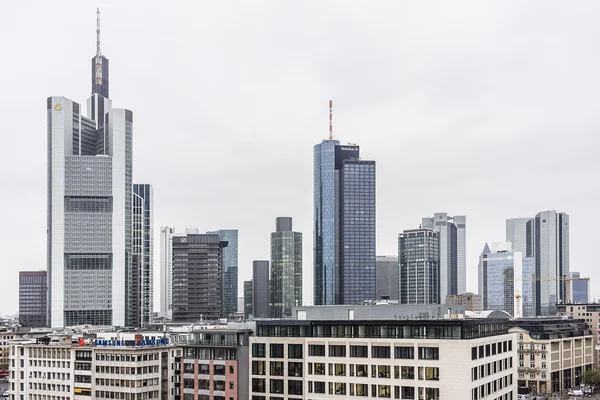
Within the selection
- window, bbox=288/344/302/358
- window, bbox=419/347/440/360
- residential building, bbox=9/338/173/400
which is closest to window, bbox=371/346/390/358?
window, bbox=419/347/440/360

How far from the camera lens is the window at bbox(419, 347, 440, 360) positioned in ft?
435

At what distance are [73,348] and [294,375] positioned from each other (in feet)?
251

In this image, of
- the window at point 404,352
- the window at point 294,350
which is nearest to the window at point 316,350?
the window at point 294,350

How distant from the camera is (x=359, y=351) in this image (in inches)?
5586

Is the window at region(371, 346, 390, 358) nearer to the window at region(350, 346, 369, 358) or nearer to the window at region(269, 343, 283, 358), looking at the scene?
the window at region(350, 346, 369, 358)

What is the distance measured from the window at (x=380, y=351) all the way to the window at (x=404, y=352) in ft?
5.62

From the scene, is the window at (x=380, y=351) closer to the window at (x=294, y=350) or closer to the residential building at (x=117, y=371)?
the window at (x=294, y=350)

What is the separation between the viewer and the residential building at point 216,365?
164 metres

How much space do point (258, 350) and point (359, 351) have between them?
25937mm

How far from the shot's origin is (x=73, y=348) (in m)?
199

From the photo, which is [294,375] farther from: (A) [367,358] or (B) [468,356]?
(B) [468,356]

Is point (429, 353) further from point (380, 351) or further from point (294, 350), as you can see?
point (294, 350)

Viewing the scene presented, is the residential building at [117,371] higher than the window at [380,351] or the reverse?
the reverse

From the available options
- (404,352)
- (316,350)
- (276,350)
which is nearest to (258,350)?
(276,350)
